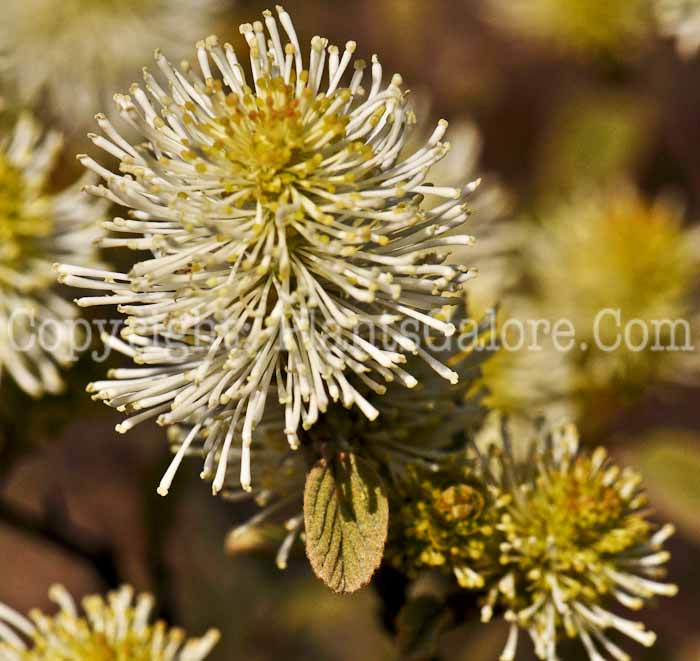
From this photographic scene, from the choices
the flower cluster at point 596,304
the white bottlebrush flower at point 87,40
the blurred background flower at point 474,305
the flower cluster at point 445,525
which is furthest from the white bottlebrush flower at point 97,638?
the white bottlebrush flower at point 87,40

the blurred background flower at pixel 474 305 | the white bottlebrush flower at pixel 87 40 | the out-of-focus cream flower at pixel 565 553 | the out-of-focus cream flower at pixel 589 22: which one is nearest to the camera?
the out-of-focus cream flower at pixel 565 553

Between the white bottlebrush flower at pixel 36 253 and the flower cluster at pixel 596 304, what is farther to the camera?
the flower cluster at pixel 596 304

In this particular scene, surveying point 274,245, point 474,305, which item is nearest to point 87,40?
point 474,305

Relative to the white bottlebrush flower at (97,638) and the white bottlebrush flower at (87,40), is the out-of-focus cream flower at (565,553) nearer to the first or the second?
the white bottlebrush flower at (97,638)

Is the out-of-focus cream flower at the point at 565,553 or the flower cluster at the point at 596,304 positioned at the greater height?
the flower cluster at the point at 596,304

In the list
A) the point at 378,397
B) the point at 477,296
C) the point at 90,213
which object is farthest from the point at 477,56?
the point at 378,397

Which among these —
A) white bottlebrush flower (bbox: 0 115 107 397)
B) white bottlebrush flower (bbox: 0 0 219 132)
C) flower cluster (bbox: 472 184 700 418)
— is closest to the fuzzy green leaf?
white bottlebrush flower (bbox: 0 115 107 397)

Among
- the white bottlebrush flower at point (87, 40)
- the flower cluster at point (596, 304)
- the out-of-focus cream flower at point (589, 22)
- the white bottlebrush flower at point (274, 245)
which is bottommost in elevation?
the white bottlebrush flower at point (274, 245)
